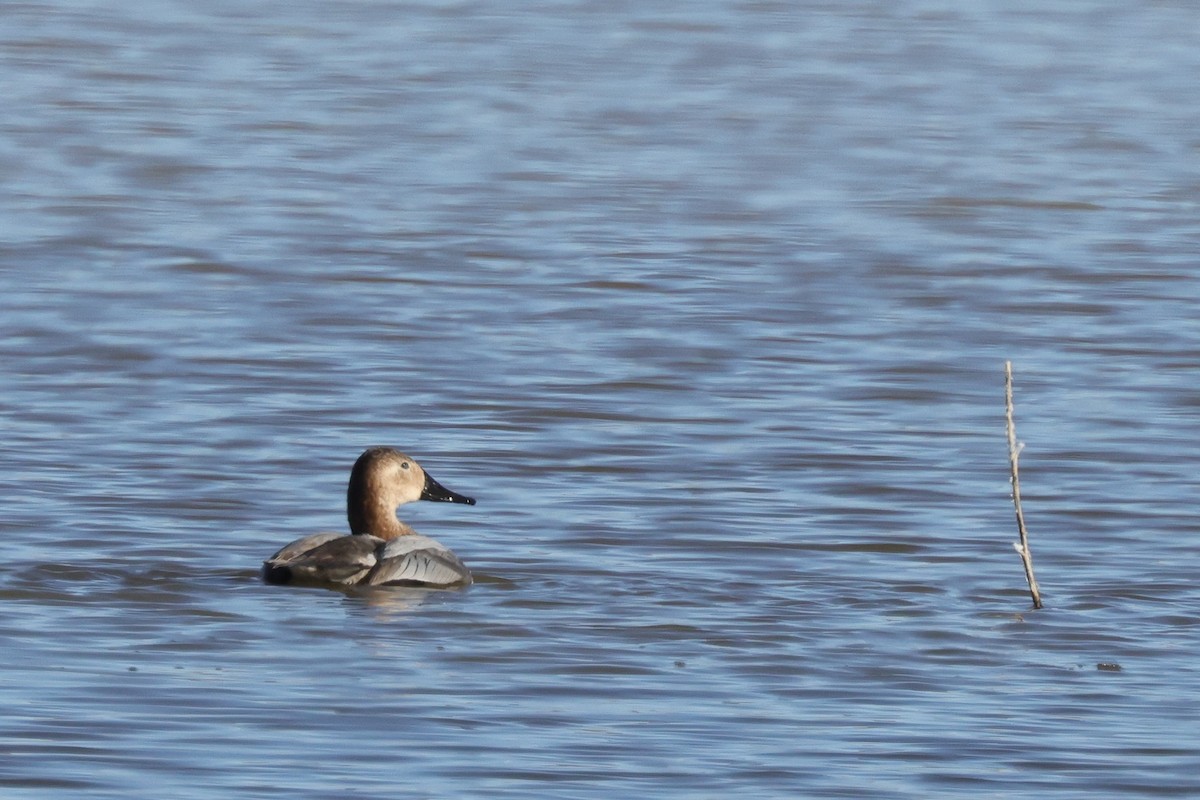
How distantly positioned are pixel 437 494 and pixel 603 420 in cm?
217

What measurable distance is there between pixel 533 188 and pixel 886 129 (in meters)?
4.48

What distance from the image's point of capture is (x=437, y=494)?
415 inches

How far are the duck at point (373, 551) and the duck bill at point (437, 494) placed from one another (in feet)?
0.42

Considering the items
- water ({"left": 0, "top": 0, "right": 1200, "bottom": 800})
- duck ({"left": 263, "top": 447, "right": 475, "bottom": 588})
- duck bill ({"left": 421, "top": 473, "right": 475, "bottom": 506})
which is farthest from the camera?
duck bill ({"left": 421, "top": 473, "right": 475, "bottom": 506})

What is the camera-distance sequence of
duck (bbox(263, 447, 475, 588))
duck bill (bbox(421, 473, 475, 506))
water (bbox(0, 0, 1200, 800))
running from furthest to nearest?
duck bill (bbox(421, 473, 475, 506)), duck (bbox(263, 447, 475, 588)), water (bbox(0, 0, 1200, 800))

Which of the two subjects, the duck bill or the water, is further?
the duck bill

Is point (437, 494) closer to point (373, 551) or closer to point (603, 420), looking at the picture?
point (373, 551)

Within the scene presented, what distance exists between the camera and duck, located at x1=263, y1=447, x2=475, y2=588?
9461mm

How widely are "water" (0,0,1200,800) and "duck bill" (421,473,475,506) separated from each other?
6.4 inches

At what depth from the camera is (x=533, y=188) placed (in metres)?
19.2

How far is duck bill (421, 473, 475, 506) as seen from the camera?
34.4ft

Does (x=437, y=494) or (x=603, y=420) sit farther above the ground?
(x=437, y=494)

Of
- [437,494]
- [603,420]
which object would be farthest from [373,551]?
[603,420]

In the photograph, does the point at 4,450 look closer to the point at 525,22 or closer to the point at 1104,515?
the point at 1104,515
